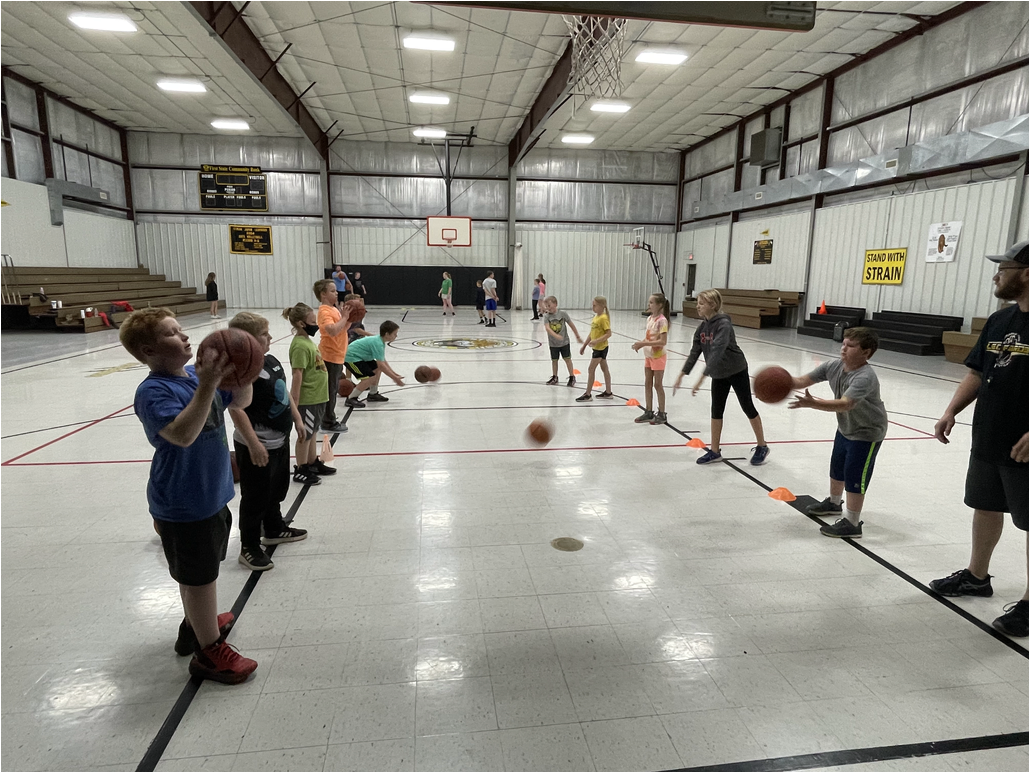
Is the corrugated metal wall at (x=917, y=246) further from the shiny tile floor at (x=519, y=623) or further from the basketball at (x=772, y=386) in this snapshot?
the basketball at (x=772, y=386)

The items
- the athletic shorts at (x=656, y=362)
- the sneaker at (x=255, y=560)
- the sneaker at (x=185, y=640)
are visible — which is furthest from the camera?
the athletic shorts at (x=656, y=362)

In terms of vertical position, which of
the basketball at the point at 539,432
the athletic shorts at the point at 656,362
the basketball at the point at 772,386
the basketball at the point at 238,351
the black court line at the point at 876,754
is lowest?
the black court line at the point at 876,754

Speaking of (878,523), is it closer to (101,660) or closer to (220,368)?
(220,368)

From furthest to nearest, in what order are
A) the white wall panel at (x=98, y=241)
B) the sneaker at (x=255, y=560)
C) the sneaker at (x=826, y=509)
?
the white wall panel at (x=98, y=241) < the sneaker at (x=826, y=509) < the sneaker at (x=255, y=560)

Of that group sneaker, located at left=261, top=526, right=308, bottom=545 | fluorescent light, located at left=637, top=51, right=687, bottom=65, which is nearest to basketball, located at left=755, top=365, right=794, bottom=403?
sneaker, located at left=261, top=526, right=308, bottom=545

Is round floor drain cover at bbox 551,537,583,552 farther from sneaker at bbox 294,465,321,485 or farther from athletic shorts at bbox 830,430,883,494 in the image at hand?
sneaker at bbox 294,465,321,485

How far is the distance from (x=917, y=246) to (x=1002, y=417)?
13763mm

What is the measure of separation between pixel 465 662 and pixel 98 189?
23.8m

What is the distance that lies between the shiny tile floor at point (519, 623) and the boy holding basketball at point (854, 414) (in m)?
0.28

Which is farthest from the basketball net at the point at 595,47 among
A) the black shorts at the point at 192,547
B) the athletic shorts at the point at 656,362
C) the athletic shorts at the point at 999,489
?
the black shorts at the point at 192,547

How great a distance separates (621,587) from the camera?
10.8 ft

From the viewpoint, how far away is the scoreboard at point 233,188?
22953mm

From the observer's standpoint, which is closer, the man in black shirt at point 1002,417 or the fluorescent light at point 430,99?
the man in black shirt at point 1002,417

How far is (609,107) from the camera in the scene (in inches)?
718
